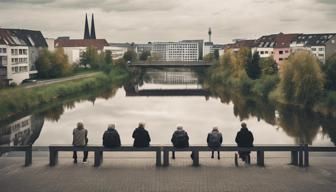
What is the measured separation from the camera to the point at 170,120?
1625 inches

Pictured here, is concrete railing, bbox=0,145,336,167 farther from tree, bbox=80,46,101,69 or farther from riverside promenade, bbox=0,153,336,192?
tree, bbox=80,46,101,69

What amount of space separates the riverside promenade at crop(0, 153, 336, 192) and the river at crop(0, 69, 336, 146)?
14450 millimetres

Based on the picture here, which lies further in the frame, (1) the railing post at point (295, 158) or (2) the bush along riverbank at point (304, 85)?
(2) the bush along riverbank at point (304, 85)

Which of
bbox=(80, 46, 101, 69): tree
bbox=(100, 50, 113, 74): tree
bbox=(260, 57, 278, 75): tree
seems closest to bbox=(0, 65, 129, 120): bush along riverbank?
bbox=(100, 50, 113, 74): tree

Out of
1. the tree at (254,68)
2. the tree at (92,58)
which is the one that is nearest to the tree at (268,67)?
the tree at (254,68)

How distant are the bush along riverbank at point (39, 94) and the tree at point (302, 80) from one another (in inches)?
913

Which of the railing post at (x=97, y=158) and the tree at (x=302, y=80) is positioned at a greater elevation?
the tree at (x=302, y=80)

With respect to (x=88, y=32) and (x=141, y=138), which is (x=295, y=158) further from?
(x=88, y=32)

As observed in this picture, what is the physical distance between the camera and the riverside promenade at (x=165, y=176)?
11.7 m

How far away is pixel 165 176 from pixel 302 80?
1484 inches

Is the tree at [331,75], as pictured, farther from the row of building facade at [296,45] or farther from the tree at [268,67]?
the row of building facade at [296,45]

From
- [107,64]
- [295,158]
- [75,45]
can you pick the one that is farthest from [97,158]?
[75,45]

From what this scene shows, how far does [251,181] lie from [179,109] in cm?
3973

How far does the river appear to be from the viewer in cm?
3120
